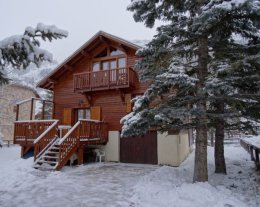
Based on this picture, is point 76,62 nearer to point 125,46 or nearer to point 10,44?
point 125,46

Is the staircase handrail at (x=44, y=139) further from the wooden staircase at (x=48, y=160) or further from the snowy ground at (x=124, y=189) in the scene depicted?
the snowy ground at (x=124, y=189)

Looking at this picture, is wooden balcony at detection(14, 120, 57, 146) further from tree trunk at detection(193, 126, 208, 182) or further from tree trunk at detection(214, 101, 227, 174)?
tree trunk at detection(214, 101, 227, 174)

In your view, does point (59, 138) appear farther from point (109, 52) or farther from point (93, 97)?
point (109, 52)

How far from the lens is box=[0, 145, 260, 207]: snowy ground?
5992 millimetres

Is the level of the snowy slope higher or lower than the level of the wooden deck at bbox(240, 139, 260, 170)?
higher

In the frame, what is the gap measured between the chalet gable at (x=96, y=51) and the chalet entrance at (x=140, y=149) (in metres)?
5.19

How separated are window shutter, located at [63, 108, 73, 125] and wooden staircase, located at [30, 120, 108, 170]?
273 cm

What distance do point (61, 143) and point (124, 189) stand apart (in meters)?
4.31

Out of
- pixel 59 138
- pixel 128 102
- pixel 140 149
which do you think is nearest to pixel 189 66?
pixel 128 102

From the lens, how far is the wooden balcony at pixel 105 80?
13.3m

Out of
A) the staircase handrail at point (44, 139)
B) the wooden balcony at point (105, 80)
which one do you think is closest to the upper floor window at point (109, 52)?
the wooden balcony at point (105, 80)

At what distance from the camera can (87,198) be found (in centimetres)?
640

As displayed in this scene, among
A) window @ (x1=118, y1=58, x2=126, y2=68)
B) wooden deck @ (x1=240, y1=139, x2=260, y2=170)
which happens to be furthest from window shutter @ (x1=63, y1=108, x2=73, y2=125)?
wooden deck @ (x1=240, y1=139, x2=260, y2=170)

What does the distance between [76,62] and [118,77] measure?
4.19m
